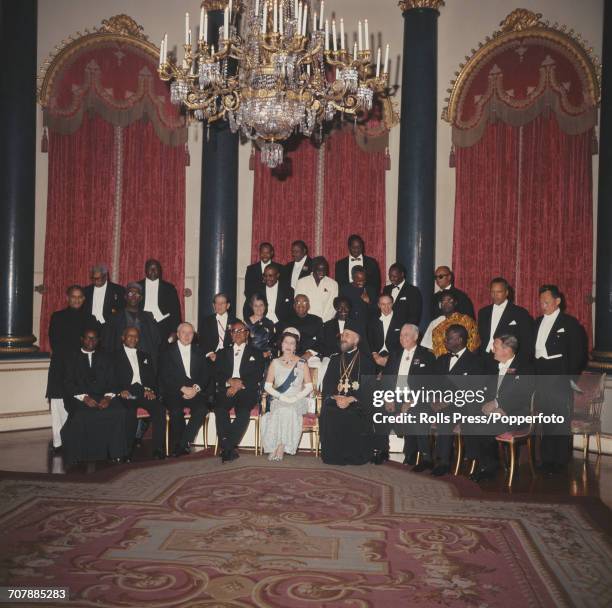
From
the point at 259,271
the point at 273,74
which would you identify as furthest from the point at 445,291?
the point at 273,74

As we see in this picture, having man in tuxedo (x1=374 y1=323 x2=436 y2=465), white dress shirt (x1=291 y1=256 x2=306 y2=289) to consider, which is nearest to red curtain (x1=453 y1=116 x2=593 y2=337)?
white dress shirt (x1=291 y1=256 x2=306 y2=289)

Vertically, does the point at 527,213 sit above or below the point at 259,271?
above

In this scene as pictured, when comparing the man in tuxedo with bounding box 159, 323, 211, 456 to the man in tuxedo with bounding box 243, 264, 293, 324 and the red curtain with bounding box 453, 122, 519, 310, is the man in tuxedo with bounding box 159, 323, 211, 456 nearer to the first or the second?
the man in tuxedo with bounding box 243, 264, 293, 324

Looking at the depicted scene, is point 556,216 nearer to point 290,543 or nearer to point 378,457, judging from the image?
point 378,457

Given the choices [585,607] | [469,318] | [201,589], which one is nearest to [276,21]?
[469,318]

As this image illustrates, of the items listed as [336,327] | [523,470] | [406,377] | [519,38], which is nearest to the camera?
[523,470]

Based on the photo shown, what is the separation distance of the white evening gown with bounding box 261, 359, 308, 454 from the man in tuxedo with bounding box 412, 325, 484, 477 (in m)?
1.21

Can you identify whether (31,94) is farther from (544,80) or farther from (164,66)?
(544,80)

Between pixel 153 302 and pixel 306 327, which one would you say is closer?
pixel 306 327

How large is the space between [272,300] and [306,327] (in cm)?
78

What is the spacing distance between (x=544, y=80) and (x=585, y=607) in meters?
7.29

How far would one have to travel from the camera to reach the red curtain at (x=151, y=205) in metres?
10.8

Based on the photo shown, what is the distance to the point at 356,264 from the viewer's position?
9562 mm

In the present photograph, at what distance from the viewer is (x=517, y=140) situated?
9953 millimetres
